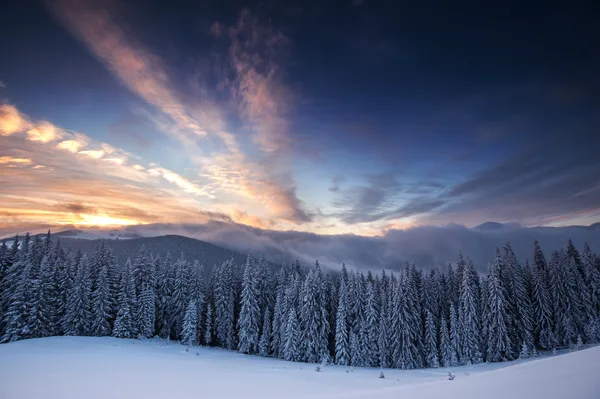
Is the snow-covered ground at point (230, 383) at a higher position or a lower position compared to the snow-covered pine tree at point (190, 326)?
higher

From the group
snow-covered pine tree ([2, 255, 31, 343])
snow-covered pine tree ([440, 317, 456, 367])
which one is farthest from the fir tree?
snow-covered pine tree ([440, 317, 456, 367])

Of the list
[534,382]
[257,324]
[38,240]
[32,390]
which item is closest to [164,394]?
[32,390]

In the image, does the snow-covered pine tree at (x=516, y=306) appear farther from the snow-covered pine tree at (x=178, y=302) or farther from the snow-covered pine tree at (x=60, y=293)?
the snow-covered pine tree at (x=60, y=293)

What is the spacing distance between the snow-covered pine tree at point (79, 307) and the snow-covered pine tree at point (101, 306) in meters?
0.85

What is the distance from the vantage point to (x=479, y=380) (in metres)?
8.27

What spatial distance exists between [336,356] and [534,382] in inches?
2160

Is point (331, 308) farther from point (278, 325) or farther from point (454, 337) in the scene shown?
point (454, 337)

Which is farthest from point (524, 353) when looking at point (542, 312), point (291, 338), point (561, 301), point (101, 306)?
point (101, 306)

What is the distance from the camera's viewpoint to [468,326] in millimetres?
55344

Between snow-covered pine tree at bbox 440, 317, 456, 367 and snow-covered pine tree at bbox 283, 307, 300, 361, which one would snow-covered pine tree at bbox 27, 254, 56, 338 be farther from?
snow-covered pine tree at bbox 440, 317, 456, 367

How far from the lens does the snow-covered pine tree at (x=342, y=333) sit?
55656mm

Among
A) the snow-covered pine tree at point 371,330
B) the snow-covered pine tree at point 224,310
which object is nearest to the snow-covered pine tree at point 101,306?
the snow-covered pine tree at point 224,310

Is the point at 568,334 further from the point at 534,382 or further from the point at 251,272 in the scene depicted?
the point at 534,382

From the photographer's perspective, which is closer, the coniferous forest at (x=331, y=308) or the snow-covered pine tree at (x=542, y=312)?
the coniferous forest at (x=331, y=308)
